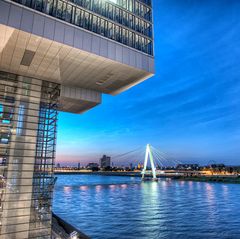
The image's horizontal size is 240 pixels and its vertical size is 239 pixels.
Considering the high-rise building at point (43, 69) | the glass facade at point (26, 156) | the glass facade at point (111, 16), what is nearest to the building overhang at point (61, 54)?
the high-rise building at point (43, 69)

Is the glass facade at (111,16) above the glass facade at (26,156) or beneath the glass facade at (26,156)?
above

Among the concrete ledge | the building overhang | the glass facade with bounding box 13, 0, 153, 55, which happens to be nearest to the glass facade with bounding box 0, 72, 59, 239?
the concrete ledge

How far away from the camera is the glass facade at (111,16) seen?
21903 millimetres

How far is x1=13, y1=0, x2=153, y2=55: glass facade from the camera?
71.9 feet

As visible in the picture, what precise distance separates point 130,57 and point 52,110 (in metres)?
11.0

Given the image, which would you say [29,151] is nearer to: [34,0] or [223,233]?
[34,0]

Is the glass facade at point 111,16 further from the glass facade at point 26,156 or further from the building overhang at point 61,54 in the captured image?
the glass facade at point 26,156

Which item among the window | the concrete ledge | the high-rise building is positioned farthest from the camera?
the window

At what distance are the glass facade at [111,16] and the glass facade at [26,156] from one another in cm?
832

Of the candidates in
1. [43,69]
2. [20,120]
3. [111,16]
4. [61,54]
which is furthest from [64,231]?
[111,16]

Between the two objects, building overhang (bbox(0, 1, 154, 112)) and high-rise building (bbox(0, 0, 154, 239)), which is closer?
building overhang (bbox(0, 1, 154, 112))

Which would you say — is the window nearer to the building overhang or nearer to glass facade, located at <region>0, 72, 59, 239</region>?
glass facade, located at <region>0, 72, 59, 239</region>

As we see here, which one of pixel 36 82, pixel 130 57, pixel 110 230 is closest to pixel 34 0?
pixel 36 82

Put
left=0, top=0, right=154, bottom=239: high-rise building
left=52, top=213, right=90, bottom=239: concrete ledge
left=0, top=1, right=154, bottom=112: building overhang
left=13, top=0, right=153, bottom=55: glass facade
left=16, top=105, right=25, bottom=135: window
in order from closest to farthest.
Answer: left=0, top=1, right=154, bottom=112: building overhang
left=0, top=0, right=154, bottom=239: high-rise building
left=13, top=0, right=153, bottom=55: glass facade
left=52, top=213, right=90, bottom=239: concrete ledge
left=16, top=105, right=25, bottom=135: window
